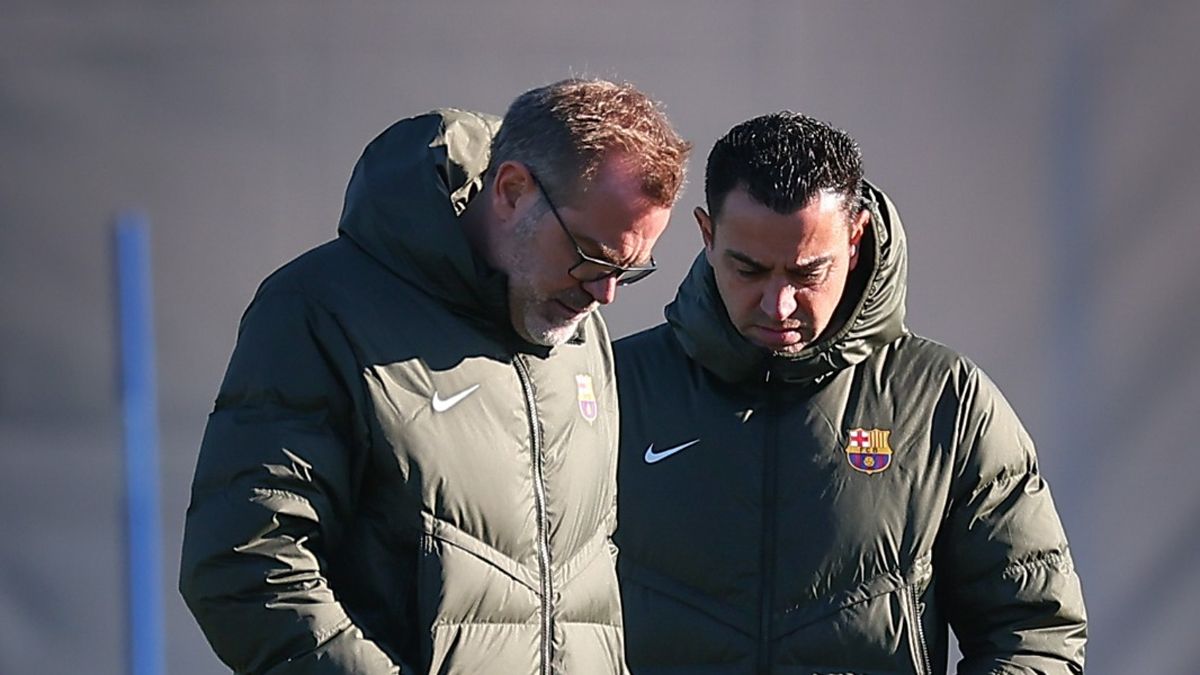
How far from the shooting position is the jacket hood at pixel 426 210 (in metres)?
1.70

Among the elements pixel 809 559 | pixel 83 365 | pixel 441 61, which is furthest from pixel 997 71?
pixel 83 365

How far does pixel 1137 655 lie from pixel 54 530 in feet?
5.71

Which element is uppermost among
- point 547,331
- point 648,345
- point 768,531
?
point 547,331

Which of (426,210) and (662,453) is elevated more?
(426,210)

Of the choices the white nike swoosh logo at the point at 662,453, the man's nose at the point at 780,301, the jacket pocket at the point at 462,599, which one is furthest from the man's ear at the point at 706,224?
the jacket pocket at the point at 462,599

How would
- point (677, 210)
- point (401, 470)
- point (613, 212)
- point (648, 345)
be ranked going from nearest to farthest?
point (401, 470) → point (613, 212) → point (648, 345) → point (677, 210)

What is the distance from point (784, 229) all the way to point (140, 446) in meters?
1.30

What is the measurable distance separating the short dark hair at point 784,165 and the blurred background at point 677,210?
88 centimetres

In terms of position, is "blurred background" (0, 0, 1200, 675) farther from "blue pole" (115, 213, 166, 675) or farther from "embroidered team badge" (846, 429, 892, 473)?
"embroidered team badge" (846, 429, 892, 473)

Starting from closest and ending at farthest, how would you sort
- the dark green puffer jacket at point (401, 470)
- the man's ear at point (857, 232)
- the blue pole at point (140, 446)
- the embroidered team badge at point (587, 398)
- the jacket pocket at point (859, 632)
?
1. the dark green puffer jacket at point (401, 470)
2. the embroidered team badge at point (587, 398)
3. the jacket pocket at point (859, 632)
4. the man's ear at point (857, 232)
5. the blue pole at point (140, 446)

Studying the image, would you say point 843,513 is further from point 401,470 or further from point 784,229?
point 401,470

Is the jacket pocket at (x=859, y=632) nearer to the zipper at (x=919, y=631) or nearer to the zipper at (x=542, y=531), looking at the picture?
the zipper at (x=919, y=631)

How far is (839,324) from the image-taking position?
6.81 feet

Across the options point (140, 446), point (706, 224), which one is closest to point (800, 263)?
point (706, 224)
